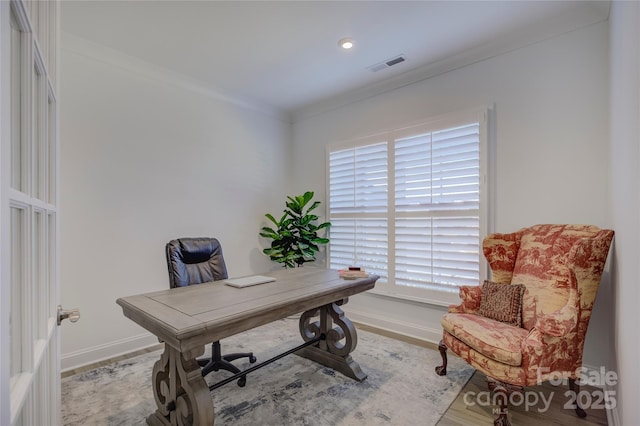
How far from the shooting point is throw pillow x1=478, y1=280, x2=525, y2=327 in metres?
2.29

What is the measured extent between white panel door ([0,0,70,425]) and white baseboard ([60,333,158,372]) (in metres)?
2.15

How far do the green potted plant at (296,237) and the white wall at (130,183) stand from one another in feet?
1.25

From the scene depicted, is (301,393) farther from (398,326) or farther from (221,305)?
(398,326)

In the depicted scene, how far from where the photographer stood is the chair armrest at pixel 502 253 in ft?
8.43

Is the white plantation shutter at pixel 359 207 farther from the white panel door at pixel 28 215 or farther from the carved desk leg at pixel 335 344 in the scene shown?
the white panel door at pixel 28 215

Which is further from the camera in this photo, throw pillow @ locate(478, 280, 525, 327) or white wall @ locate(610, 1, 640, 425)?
throw pillow @ locate(478, 280, 525, 327)

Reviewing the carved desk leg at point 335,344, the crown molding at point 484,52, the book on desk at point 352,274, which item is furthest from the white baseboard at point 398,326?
the crown molding at point 484,52

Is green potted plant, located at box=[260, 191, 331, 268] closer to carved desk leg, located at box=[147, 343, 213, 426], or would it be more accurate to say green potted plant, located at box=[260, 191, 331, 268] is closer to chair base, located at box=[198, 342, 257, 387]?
chair base, located at box=[198, 342, 257, 387]

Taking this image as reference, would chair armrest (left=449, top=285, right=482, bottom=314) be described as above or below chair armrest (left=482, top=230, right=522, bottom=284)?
below

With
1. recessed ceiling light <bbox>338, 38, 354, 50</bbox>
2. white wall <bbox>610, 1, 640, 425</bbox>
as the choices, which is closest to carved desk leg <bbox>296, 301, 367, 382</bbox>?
white wall <bbox>610, 1, 640, 425</bbox>

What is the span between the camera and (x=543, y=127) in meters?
2.67

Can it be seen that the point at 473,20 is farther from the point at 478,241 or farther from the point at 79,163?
the point at 79,163

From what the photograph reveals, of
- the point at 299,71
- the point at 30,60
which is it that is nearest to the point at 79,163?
the point at 299,71

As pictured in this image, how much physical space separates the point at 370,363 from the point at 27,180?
2737mm
